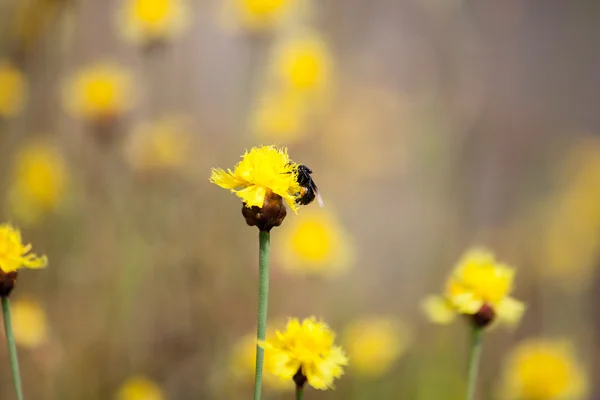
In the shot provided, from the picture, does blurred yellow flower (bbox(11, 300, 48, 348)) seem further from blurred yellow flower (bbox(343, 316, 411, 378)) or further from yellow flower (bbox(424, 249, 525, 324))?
yellow flower (bbox(424, 249, 525, 324))

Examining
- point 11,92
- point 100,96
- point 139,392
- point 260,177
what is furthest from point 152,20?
point 260,177

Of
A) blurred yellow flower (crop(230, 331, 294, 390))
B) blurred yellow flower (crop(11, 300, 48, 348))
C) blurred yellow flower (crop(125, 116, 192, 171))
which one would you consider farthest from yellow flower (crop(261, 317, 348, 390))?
blurred yellow flower (crop(125, 116, 192, 171))

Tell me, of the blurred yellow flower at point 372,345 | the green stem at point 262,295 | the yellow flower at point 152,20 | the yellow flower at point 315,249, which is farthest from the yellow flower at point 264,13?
the green stem at point 262,295

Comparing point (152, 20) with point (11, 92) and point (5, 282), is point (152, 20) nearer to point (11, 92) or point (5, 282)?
point (11, 92)

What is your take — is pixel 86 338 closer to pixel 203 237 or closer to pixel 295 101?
pixel 203 237

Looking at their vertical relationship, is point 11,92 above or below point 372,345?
above

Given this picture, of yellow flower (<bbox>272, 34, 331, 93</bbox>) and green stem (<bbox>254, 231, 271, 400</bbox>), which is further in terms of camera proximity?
yellow flower (<bbox>272, 34, 331, 93</bbox>)
